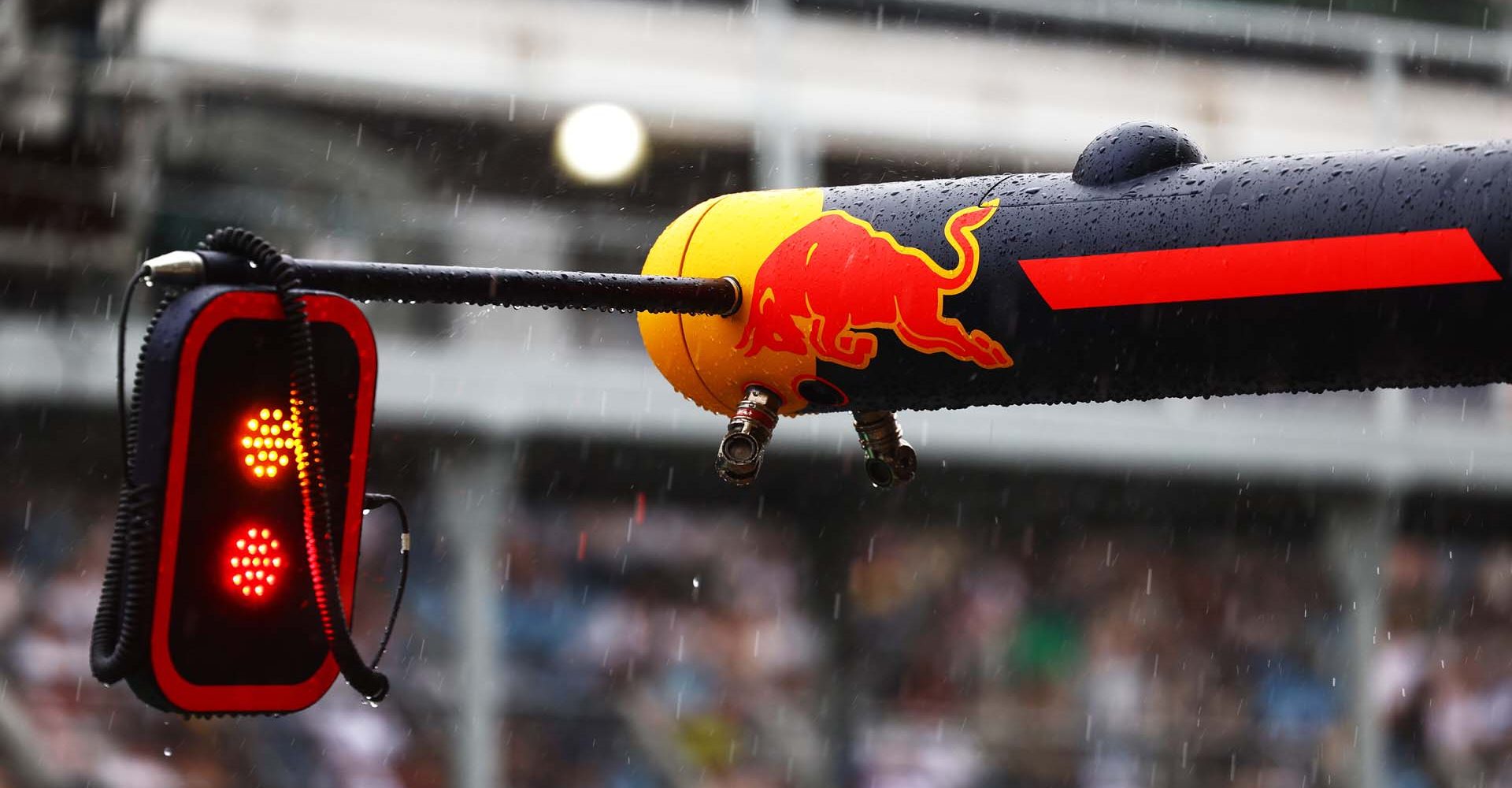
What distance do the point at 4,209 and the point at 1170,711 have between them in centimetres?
759

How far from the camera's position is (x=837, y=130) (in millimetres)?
10578

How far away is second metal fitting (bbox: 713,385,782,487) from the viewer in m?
2.26

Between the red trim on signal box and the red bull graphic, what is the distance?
1.87ft

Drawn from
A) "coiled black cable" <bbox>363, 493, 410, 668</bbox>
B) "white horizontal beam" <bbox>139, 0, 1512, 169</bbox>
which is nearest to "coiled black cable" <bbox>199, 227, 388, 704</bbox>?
"coiled black cable" <bbox>363, 493, 410, 668</bbox>

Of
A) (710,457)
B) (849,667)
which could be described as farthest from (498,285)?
(849,667)

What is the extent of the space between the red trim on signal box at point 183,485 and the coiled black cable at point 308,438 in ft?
0.07

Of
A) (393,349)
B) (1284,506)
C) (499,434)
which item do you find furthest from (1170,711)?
(393,349)

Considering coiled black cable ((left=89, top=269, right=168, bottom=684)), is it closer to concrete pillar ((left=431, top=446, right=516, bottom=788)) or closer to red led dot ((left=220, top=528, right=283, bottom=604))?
red led dot ((left=220, top=528, right=283, bottom=604))

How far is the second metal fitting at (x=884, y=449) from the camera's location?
2424 millimetres

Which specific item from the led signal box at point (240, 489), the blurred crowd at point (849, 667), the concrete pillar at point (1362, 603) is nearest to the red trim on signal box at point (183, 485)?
the led signal box at point (240, 489)

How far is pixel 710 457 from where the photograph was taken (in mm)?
10320

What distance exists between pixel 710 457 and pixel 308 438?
8.54 meters

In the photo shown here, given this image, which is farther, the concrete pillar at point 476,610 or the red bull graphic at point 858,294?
the concrete pillar at point 476,610

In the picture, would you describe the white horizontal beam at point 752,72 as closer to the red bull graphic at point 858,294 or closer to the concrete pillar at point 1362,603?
the concrete pillar at point 1362,603
